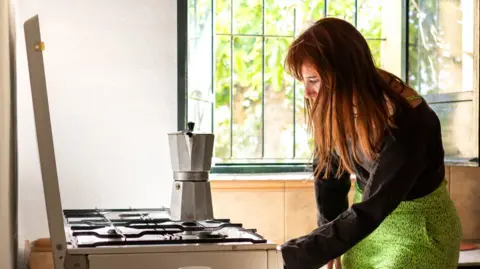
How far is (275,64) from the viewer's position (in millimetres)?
2939

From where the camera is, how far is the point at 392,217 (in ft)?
5.50

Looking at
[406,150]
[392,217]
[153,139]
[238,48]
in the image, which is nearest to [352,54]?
[406,150]

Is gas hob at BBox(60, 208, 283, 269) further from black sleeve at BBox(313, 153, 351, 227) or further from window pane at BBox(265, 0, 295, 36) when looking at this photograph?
window pane at BBox(265, 0, 295, 36)

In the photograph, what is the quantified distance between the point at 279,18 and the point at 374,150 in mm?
1444

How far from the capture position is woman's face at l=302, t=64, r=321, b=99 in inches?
61.6

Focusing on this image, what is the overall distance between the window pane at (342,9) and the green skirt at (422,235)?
1456 mm

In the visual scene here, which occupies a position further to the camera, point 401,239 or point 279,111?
point 279,111

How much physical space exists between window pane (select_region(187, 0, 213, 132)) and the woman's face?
3.43 feet

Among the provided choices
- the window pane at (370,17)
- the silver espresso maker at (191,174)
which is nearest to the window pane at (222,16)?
the window pane at (370,17)

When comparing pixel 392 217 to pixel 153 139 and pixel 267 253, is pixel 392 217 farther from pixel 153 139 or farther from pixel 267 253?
pixel 153 139

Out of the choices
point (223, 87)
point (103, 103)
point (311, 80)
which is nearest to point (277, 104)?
point (223, 87)

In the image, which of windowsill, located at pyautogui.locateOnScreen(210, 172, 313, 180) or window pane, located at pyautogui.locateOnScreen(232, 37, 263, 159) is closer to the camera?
windowsill, located at pyautogui.locateOnScreen(210, 172, 313, 180)

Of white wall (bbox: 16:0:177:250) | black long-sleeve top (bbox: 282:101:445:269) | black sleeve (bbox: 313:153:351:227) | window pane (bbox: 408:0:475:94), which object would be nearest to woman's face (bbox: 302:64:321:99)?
black long-sleeve top (bbox: 282:101:445:269)

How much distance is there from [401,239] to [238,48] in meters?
1.41
